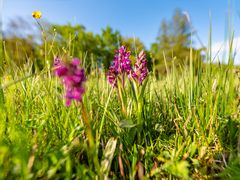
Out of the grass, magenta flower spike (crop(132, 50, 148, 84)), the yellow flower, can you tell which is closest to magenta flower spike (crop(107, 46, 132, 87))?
magenta flower spike (crop(132, 50, 148, 84))

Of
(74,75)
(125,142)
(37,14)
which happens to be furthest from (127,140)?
(37,14)

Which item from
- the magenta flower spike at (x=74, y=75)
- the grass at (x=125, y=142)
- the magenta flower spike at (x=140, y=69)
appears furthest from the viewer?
the magenta flower spike at (x=140, y=69)

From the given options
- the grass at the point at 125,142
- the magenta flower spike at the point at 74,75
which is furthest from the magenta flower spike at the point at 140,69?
the magenta flower spike at the point at 74,75

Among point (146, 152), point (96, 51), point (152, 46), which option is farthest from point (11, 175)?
point (152, 46)

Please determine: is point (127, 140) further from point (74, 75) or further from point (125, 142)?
point (74, 75)

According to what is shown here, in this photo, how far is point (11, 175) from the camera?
0.76m

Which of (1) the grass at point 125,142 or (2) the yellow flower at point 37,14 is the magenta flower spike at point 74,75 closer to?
(1) the grass at point 125,142

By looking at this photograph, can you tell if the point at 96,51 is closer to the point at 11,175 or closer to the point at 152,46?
the point at 152,46

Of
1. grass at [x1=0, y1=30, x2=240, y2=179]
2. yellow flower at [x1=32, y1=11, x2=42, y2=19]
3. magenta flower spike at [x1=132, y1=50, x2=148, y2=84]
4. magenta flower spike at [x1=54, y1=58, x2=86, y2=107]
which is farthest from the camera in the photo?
yellow flower at [x1=32, y1=11, x2=42, y2=19]

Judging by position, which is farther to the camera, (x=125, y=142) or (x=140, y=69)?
(x=140, y=69)

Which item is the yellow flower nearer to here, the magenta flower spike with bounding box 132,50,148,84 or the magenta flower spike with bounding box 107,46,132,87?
the magenta flower spike with bounding box 107,46,132,87

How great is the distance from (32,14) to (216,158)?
4.36ft

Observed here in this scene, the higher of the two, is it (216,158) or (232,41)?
(232,41)

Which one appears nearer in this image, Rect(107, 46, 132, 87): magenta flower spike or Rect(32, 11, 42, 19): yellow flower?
Rect(107, 46, 132, 87): magenta flower spike
